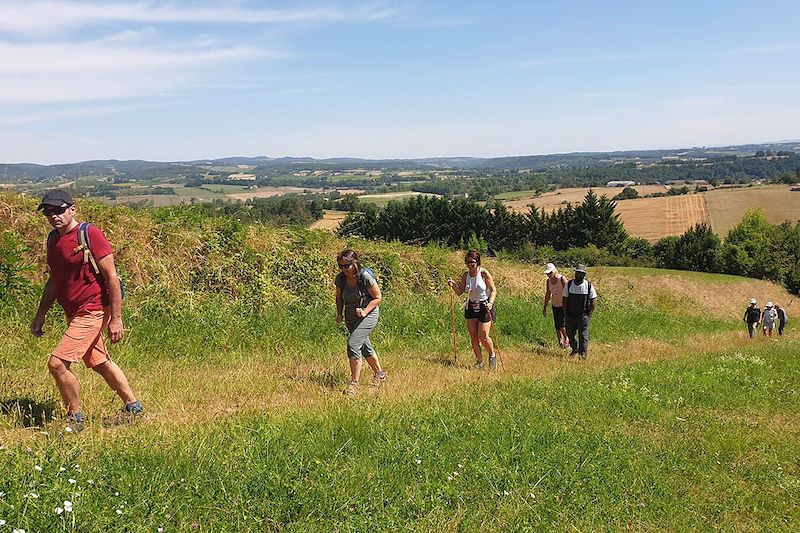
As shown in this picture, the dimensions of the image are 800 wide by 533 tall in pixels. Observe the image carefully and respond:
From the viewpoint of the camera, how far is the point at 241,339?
28.3ft

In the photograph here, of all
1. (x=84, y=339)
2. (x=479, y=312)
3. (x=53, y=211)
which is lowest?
(x=479, y=312)

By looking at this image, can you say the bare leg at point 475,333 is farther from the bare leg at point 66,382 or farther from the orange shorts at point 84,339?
the bare leg at point 66,382

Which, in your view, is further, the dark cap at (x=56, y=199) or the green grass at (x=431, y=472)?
the dark cap at (x=56, y=199)

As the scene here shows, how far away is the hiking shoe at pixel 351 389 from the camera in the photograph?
626 cm

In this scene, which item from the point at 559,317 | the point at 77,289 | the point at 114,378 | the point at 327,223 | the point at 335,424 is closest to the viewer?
the point at 77,289

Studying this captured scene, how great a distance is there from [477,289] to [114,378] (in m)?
4.76

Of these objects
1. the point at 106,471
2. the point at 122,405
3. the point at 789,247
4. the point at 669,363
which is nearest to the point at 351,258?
the point at 122,405

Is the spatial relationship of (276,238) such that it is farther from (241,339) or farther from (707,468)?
(707,468)

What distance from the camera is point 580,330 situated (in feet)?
33.0

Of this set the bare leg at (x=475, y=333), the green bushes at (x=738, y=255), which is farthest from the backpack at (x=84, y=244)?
the green bushes at (x=738, y=255)

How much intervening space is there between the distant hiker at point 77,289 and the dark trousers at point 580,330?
7.46 metres

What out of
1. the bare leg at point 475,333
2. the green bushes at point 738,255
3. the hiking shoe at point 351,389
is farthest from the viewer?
the green bushes at point 738,255

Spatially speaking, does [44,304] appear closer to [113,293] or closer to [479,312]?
[113,293]

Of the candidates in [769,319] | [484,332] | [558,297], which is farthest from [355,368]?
[769,319]
